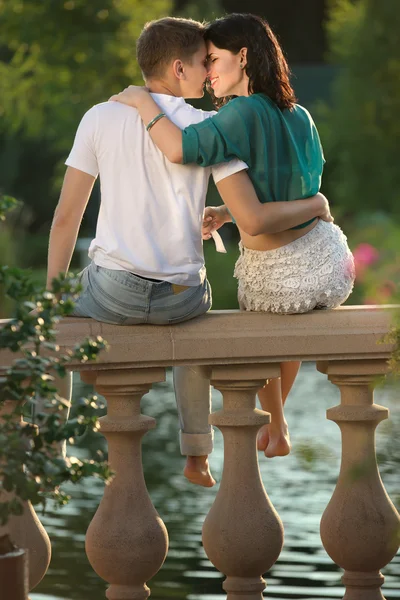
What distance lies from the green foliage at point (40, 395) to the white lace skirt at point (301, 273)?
2.90 feet

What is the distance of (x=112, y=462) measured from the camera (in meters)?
3.33

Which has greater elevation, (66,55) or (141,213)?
(141,213)

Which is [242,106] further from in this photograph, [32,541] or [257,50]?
→ [32,541]

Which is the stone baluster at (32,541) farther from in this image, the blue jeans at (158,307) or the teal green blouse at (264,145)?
the teal green blouse at (264,145)

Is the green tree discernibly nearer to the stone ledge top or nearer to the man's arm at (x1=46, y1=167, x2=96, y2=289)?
the man's arm at (x1=46, y1=167, x2=96, y2=289)

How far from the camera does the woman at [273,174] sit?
3600mm

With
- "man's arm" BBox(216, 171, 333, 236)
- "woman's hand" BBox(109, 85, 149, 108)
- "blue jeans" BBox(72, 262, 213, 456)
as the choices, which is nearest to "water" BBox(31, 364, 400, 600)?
"blue jeans" BBox(72, 262, 213, 456)

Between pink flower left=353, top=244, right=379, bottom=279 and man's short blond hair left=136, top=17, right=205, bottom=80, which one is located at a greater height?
man's short blond hair left=136, top=17, right=205, bottom=80

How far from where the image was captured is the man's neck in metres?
3.64

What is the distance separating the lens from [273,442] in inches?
149

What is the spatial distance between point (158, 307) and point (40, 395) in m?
0.62

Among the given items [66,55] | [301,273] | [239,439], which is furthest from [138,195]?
[66,55]

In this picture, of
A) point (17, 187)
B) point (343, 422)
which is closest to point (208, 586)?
point (343, 422)

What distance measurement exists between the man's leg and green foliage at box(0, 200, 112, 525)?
661 millimetres
